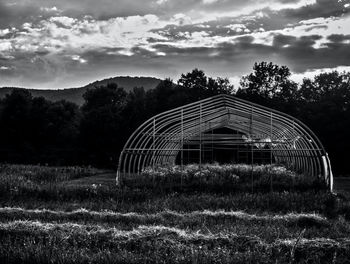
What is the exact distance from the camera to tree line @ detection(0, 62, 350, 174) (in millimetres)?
43009

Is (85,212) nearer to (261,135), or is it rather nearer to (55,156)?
(261,135)

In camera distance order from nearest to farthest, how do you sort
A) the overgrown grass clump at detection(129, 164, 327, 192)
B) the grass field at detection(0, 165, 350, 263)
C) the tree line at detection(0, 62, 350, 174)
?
the grass field at detection(0, 165, 350, 263), the overgrown grass clump at detection(129, 164, 327, 192), the tree line at detection(0, 62, 350, 174)

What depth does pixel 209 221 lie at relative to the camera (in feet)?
34.6

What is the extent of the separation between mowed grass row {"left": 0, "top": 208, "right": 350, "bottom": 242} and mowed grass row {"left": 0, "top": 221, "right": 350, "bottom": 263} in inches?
31.2

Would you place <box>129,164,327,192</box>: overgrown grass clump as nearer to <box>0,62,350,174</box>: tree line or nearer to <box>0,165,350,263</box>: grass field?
<box>0,165,350,263</box>: grass field

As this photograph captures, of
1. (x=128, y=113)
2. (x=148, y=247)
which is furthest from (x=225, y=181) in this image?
(x=128, y=113)

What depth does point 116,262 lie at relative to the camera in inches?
264

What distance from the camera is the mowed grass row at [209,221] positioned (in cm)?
920

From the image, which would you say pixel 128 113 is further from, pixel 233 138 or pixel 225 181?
pixel 225 181

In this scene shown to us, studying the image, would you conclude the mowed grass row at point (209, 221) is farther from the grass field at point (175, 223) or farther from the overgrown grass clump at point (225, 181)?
the overgrown grass clump at point (225, 181)

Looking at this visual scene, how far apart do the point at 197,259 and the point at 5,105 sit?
5328cm

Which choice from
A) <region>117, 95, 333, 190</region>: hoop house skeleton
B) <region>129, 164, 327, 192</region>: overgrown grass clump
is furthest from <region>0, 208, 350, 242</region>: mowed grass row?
<region>117, 95, 333, 190</region>: hoop house skeleton

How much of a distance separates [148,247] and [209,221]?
3094 mm

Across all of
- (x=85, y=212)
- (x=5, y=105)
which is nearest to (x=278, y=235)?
(x=85, y=212)
